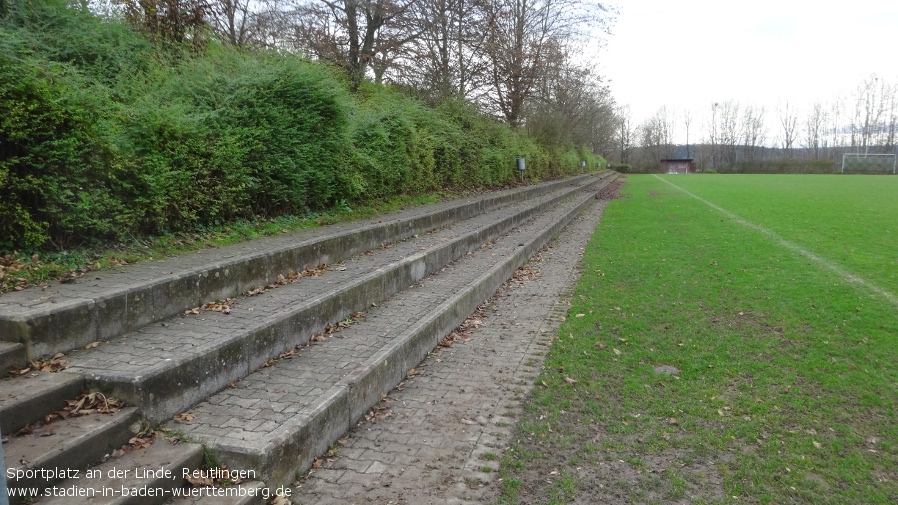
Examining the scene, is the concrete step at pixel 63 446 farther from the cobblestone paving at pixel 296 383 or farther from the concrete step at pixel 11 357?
the concrete step at pixel 11 357

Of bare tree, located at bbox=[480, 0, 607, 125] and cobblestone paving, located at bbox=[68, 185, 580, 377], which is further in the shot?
bare tree, located at bbox=[480, 0, 607, 125]

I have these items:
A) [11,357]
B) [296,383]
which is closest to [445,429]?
[296,383]

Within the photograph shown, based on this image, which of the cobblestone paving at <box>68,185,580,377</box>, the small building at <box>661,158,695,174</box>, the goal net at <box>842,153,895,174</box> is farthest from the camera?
the small building at <box>661,158,695,174</box>

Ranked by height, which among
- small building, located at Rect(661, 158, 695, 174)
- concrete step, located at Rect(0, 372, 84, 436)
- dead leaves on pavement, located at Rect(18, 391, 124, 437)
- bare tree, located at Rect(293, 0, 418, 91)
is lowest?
dead leaves on pavement, located at Rect(18, 391, 124, 437)

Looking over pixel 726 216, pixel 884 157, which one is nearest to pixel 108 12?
pixel 726 216

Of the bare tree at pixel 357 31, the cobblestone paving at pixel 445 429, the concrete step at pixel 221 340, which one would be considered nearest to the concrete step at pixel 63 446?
the concrete step at pixel 221 340

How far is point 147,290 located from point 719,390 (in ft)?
16.2

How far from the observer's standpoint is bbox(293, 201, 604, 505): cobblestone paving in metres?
3.39

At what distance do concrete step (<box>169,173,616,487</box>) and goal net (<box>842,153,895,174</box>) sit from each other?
267 feet

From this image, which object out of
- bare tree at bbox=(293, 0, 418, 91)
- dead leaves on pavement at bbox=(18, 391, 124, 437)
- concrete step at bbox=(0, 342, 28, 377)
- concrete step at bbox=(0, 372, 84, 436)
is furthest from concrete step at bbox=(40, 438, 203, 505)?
bare tree at bbox=(293, 0, 418, 91)

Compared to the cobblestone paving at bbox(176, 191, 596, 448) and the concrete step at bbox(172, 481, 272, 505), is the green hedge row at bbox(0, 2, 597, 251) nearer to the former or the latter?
the cobblestone paving at bbox(176, 191, 596, 448)

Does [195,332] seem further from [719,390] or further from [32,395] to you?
[719,390]

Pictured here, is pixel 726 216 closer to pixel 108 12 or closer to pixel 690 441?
pixel 690 441

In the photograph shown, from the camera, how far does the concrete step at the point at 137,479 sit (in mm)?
2586
